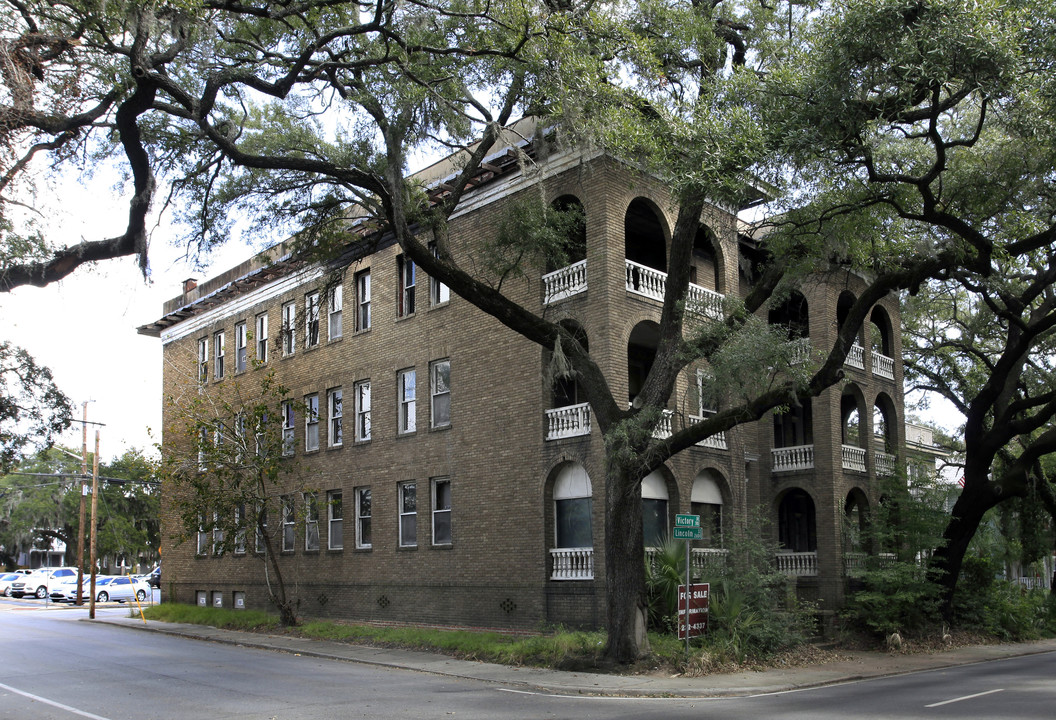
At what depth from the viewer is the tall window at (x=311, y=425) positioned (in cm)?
3089

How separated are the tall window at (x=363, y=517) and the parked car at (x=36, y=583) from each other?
113 ft

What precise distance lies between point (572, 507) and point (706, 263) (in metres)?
8.91

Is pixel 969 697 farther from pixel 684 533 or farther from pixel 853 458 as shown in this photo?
pixel 853 458

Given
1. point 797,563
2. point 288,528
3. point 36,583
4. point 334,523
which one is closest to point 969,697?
point 797,563

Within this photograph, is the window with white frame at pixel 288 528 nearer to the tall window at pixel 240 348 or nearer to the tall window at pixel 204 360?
the tall window at pixel 240 348

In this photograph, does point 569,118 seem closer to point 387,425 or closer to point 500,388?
point 500,388

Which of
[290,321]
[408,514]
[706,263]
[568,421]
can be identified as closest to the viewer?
[568,421]

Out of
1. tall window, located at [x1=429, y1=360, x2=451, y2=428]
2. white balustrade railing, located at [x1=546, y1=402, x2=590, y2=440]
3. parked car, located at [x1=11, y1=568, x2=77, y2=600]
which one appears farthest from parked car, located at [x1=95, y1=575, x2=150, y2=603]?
white balustrade railing, located at [x1=546, y1=402, x2=590, y2=440]

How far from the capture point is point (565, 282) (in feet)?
74.9

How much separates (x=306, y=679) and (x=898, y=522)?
1694 centimetres

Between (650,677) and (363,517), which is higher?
(363,517)

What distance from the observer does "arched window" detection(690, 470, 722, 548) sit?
79.2 ft

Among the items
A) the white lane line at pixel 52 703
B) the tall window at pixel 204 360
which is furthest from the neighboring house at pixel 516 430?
the white lane line at pixel 52 703

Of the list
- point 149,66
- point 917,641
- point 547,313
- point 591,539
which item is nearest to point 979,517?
point 917,641
